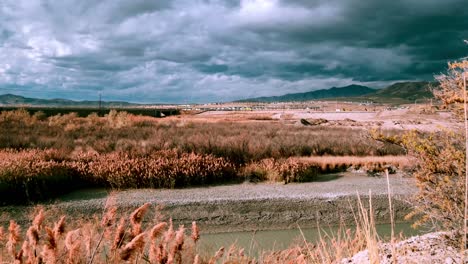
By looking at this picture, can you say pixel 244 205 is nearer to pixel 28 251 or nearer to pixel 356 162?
pixel 356 162

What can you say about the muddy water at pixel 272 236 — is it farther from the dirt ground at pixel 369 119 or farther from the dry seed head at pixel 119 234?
the dry seed head at pixel 119 234

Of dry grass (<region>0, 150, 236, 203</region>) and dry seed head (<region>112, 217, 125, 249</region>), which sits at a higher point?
dry seed head (<region>112, 217, 125, 249</region>)

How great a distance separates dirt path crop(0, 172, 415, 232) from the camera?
12.3 meters

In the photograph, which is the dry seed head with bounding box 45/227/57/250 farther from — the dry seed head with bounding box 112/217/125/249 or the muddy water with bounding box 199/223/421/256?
the muddy water with bounding box 199/223/421/256

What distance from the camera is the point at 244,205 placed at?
12852 millimetres

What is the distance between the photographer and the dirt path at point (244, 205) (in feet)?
40.3

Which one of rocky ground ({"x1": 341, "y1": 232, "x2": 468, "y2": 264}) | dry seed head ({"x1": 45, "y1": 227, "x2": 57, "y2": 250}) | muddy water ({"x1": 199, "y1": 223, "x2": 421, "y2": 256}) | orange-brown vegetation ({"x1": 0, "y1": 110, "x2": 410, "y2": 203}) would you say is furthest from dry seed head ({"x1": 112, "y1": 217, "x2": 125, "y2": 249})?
orange-brown vegetation ({"x1": 0, "y1": 110, "x2": 410, "y2": 203})

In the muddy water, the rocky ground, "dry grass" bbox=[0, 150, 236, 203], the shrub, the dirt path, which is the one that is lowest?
the muddy water

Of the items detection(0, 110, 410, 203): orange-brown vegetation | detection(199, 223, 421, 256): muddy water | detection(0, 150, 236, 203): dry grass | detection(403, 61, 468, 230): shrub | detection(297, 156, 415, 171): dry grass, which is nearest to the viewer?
detection(403, 61, 468, 230): shrub

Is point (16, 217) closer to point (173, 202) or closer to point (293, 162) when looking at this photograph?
point (173, 202)

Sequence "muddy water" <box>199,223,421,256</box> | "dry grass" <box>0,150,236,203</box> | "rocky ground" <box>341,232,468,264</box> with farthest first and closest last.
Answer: "dry grass" <box>0,150,236,203</box>, "muddy water" <box>199,223,421,256</box>, "rocky ground" <box>341,232,468,264</box>

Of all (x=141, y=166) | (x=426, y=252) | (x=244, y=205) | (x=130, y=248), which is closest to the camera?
(x=130, y=248)

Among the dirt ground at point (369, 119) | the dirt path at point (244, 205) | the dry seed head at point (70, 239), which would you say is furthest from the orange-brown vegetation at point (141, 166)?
the dry seed head at point (70, 239)

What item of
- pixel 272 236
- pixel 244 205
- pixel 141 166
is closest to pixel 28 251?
pixel 272 236
